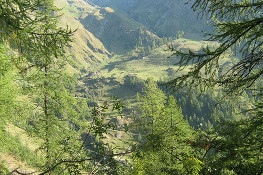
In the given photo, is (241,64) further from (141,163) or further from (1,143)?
(1,143)

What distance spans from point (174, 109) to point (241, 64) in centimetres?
789

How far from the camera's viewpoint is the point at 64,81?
37.8ft

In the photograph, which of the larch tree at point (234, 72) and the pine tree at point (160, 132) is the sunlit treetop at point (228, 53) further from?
the pine tree at point (160, 132)

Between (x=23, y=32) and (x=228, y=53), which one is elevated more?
(x=23, y=32)

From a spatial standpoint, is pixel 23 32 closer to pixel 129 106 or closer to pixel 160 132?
pixel 129 106

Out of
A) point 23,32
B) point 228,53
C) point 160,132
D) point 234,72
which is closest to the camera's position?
point 23,32

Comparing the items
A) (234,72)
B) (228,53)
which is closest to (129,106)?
(234,72)

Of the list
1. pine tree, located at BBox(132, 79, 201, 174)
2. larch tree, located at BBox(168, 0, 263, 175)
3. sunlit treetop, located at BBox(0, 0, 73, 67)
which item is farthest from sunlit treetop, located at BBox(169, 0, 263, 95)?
pine tree, located at BBox(132, 79, 201, 174)

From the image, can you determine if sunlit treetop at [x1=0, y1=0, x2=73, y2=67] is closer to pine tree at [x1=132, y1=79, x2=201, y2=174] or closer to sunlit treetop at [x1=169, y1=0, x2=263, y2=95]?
sunlit treetop at [x1=169, y1=0, x2=263, y2=95]

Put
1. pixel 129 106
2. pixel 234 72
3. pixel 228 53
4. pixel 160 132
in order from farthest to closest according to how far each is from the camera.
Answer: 1. pixel 160 132
2. pixel 129 106
3. pixel 234 72
4. pixel 228 53

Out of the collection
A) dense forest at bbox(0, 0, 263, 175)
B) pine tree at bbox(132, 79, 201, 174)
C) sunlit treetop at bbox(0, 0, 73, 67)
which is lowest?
pine tree at bbox(132, 79, 201, 174)

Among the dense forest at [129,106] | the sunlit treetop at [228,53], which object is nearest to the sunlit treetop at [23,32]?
the dense forest at [129,106]

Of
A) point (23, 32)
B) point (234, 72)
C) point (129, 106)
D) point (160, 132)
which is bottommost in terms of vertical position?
point (160, 132)

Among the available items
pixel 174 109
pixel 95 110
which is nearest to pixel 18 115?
pixel 95 110
